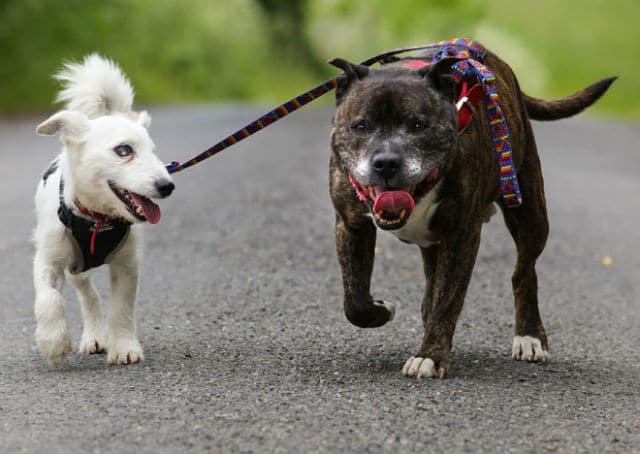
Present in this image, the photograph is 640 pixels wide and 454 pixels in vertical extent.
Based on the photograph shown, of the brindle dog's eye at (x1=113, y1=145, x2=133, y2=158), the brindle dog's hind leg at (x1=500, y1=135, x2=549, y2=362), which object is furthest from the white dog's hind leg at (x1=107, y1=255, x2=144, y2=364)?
the brindle dog's hind leg at (x1=500, y1=135, x2=549, y2=362)

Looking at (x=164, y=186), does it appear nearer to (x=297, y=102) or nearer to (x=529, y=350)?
(x=297, y=102)

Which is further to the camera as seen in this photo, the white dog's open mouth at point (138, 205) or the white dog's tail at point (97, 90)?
the white dog's tail at point (97, 90)

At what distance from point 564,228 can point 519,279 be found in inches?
208

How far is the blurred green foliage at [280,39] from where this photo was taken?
30.6m

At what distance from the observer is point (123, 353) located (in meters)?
5.74

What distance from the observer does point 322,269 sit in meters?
8.63

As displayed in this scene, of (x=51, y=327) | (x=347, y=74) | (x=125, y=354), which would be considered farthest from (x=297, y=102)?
(x=51, y=327)

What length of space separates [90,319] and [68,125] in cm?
123

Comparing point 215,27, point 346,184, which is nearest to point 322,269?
point 346,184

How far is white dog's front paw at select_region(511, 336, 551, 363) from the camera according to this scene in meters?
6.18

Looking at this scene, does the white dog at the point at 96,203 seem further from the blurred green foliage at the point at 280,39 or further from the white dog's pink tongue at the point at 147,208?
the blurred green foliage at the point at 280,39

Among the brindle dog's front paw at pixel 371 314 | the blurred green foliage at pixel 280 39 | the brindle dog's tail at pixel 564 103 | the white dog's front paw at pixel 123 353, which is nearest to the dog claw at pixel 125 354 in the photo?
the white dog's front paw at pixel 123 353

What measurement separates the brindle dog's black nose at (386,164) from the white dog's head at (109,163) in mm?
1099

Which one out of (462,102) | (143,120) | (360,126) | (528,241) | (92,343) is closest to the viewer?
(360,126)
